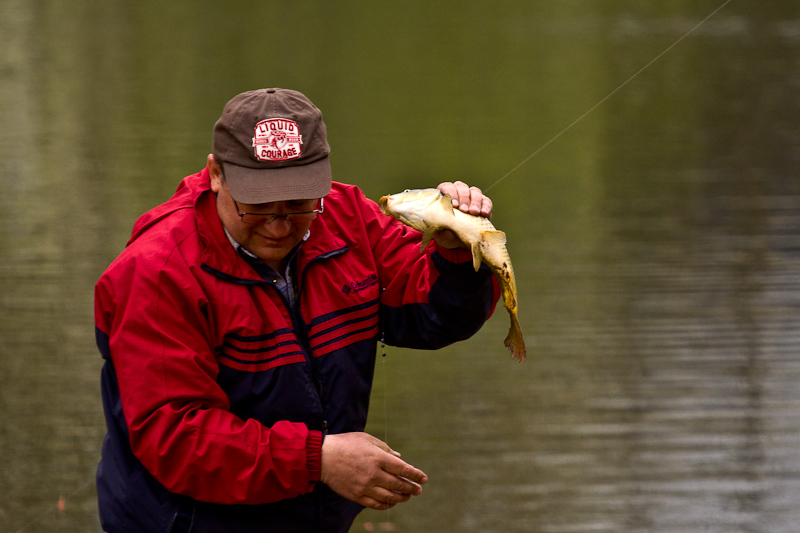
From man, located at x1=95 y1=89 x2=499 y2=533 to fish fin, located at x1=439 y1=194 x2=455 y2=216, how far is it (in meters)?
0.01

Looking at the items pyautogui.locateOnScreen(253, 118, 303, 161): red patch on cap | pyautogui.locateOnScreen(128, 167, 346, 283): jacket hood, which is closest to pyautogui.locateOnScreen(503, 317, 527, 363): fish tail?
pyautogui.locateOnScreen(128, 167, 346, 283): jacket hood

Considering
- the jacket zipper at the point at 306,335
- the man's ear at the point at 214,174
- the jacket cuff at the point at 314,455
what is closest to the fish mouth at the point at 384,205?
the jacket zipper at the point at 306,335

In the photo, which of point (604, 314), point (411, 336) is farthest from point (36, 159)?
point (604, 314)

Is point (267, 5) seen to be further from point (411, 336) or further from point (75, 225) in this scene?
point (411, 336)

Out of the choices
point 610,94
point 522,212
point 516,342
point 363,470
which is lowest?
point 363,470

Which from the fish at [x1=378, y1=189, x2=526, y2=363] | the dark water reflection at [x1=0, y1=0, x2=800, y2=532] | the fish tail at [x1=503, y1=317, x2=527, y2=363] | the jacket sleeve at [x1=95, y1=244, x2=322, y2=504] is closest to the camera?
the jacket sleeve at [x1=95, y1=244, x2=322, y2=504]

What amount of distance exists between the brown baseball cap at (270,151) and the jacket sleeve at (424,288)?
8.4 inches

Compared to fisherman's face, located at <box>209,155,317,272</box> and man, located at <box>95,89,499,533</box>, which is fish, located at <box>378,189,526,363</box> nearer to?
man, located at <box>95,89,499,533</box>

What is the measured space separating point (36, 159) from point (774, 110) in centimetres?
194

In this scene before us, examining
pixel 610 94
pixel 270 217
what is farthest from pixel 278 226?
pixel 610 94

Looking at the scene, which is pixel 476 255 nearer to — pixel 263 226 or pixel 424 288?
pixel 424 288

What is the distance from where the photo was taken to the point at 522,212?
2033 mm

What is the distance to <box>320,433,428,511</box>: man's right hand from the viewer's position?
976 millimetres

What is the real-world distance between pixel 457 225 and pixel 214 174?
33 cm
